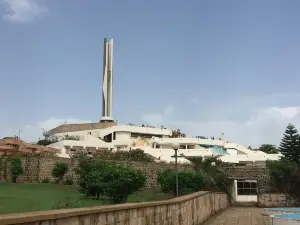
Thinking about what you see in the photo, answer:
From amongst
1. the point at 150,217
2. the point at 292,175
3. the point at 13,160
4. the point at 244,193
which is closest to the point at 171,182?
the point at 244,193

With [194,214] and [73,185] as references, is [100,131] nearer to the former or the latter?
[73,185]

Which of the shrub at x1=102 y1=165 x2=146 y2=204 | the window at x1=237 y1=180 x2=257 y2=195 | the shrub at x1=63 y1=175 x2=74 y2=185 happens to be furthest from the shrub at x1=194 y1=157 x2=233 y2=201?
the shrub at x1=63 y1=175 x2=74 y2=185

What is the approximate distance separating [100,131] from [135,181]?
1764 inches

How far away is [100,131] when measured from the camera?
203ft

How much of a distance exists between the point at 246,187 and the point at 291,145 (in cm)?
1998

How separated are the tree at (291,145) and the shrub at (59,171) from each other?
24.2 metres

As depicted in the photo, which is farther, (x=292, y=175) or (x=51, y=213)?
(x=292, y=175)

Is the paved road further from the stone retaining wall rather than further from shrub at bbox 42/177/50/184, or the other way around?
shrub at bbox 42/177/50/184

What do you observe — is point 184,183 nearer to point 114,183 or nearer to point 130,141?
point 114,183

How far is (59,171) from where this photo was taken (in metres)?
29.1

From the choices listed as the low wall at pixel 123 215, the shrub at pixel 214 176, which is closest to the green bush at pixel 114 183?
the low wall at pixel 123 215

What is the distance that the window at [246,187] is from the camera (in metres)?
25.7

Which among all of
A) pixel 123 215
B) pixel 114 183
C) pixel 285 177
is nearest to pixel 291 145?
pixel 285 177

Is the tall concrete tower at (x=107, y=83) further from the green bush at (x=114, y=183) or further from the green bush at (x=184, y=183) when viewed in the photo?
the green bush at (x=114, y=183)
